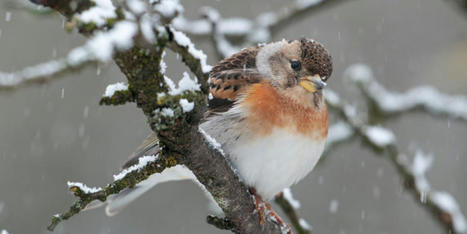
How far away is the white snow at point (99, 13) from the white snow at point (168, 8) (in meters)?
0.16

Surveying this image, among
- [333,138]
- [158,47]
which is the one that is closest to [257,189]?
[333,138]

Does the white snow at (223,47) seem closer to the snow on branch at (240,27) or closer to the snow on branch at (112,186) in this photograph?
the snow on branch at (240,27)

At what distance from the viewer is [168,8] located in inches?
77.0

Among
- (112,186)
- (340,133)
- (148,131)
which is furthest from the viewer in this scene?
(148,131)

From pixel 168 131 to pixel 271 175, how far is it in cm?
180

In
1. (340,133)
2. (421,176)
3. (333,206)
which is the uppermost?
(340,133)

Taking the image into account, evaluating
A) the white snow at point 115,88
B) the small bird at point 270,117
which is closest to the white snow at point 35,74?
the small bird at point 270,117

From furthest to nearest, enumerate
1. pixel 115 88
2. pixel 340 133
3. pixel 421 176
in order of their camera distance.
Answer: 1. pixel 340 133
2. pixel 421 176
3. pixel 115 88

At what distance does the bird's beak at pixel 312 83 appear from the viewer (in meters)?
4.23

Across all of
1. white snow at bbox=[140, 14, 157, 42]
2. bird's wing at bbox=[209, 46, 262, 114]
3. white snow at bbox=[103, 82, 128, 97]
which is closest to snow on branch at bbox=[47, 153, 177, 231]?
white snow at bbox=[103, 82, 128, 97]

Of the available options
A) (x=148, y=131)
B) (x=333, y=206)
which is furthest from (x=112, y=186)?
(x=148, y=131)

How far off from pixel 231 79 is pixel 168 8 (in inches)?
96.7

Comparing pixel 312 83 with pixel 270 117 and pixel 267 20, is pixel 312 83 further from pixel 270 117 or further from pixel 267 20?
pixel 267 20

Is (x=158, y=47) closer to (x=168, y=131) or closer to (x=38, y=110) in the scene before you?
(x=168, y=131)
